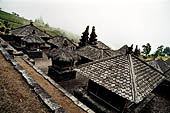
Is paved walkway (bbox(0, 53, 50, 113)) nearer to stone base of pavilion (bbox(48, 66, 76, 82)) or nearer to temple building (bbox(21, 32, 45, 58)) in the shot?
stone base of pavilion (bbox(48, 66, 76, 82))

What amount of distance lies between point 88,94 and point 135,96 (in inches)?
145

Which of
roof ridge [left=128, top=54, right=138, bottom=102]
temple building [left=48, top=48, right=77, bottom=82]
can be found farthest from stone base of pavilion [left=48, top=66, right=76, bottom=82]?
roof ridge [left=128, top=54, right=138, bottom=102]

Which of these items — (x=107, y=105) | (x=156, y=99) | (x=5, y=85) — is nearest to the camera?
(x=5, y=85)

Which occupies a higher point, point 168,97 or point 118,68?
point 118,68

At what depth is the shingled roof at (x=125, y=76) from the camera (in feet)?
19.7

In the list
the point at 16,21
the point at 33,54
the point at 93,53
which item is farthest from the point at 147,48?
the point at 16,21

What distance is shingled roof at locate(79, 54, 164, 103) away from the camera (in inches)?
236

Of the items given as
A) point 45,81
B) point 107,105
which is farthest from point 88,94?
point 45,81

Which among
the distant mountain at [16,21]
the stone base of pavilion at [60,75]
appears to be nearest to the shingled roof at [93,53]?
the stone base of pavilion at [60,75]

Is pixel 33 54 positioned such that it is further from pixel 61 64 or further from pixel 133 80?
pixel 133 80

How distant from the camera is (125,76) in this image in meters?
6.70

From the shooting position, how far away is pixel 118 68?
7344 mm

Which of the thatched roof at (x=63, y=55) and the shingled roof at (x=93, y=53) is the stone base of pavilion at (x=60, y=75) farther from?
the shingled roof at (x=93, y=53)

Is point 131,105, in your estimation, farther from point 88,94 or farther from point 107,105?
point 88,94
